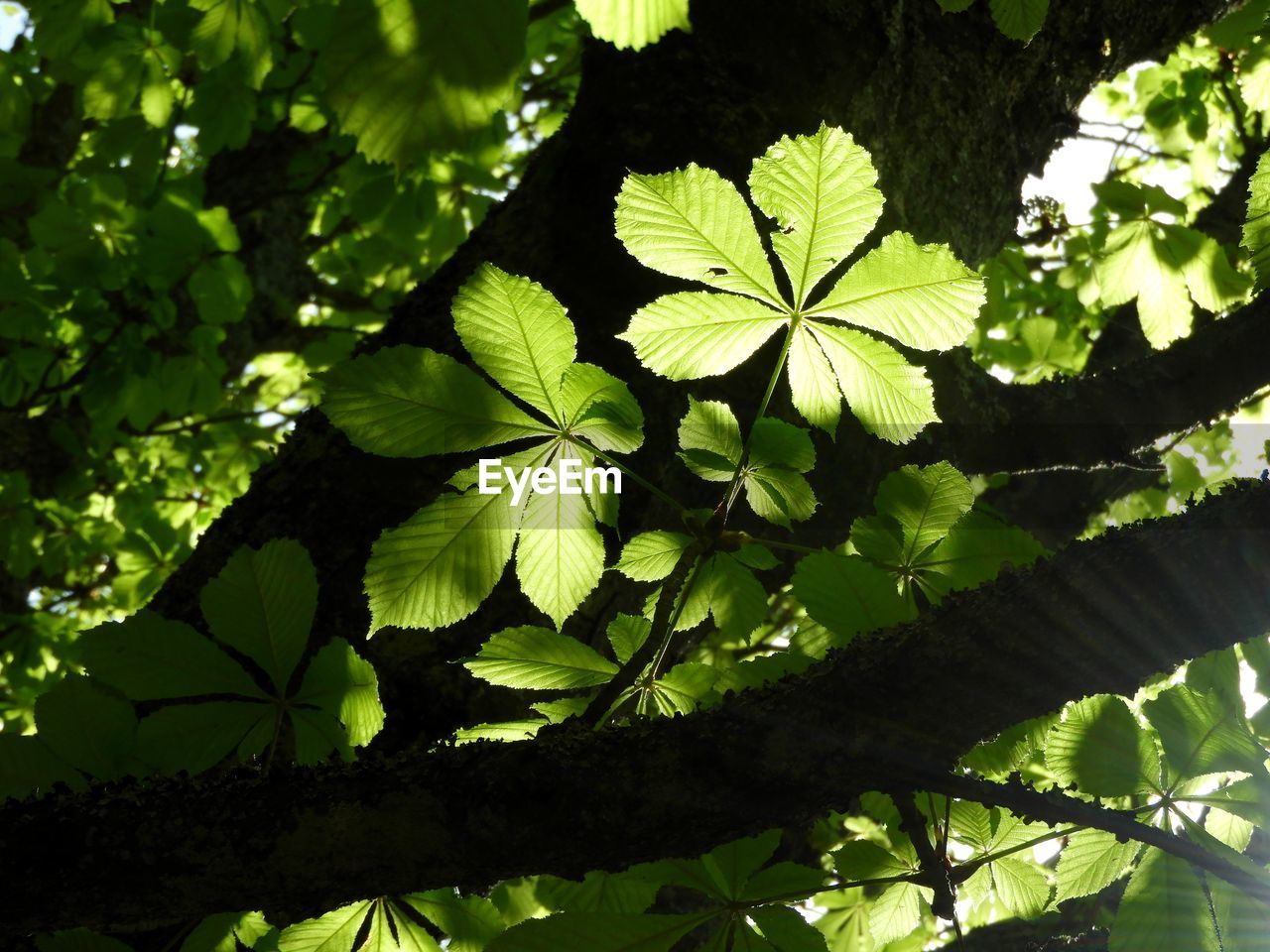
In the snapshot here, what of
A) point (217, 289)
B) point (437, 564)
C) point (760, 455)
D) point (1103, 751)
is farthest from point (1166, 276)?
point (217, 289)

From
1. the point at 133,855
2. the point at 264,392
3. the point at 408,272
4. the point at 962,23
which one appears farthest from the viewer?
the point at 264,392

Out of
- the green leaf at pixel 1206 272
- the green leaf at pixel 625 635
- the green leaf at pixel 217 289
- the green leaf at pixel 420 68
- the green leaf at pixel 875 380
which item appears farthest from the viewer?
the green leaf at pixel 217 289

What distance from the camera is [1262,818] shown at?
782 millimetres

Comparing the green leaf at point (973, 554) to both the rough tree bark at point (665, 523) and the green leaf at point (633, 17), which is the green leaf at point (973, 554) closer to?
the rough tree bark at point (665, 523)

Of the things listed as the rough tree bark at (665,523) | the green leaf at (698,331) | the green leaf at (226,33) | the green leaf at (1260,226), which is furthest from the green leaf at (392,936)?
the green leaf at (226,33)

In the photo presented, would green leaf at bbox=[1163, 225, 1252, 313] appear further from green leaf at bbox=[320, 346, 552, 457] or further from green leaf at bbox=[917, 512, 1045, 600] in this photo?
green leaf at bbox=[320, 346, 552, 457]

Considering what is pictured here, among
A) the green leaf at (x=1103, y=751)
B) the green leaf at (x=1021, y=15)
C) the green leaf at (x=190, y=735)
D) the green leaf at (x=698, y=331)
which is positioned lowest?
the green leaf at (x=1103, y=751)

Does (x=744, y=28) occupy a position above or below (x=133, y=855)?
above

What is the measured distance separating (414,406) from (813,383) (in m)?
0.33

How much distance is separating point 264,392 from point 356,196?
6.36 feet

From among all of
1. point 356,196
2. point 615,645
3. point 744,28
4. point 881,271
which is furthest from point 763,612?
point 356,196

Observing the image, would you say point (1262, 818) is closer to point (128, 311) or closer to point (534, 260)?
point (534, 260)

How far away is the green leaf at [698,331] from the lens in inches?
27.7

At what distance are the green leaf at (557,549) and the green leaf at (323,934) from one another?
0.34 m
